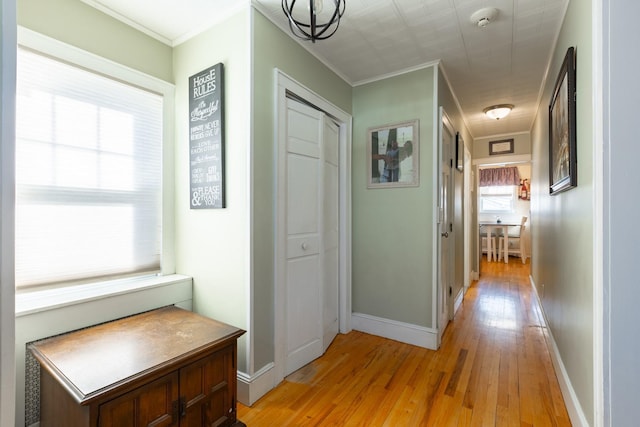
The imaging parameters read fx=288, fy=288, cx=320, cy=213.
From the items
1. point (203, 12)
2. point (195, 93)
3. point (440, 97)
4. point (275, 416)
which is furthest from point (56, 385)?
point (440, 97)

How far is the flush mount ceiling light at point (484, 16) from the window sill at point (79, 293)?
8.84 ft

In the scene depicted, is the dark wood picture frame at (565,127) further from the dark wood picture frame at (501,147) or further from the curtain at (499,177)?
the curtain at (499,177)

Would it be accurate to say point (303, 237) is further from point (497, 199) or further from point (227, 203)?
point (497, 199)

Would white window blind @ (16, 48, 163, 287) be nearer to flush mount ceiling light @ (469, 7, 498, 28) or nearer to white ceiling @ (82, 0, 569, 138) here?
white ceiling @ (82, 0, 569, 138)

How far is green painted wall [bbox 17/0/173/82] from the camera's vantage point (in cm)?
157

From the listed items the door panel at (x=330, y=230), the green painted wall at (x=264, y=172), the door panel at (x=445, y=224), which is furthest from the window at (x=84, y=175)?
the door panel at (x=445, y=224)

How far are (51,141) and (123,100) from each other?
51cm

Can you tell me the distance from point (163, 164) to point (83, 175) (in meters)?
0.50

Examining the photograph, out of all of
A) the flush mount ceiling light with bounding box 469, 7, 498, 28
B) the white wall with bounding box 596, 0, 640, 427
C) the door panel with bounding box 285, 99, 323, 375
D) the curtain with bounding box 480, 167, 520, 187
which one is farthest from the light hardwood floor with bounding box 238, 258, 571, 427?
the curtain with bounding box 480, 167, 520, 187

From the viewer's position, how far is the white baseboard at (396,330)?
255 cm

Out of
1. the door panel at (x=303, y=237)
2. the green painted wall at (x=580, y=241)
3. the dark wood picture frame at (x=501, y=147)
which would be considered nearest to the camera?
the green painted wall at (x=580, y=241)

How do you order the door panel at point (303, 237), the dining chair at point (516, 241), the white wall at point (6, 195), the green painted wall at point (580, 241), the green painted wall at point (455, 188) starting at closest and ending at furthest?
the white wall at point (6, 195), the green painted wall at point (580, 241), the door panel at point (303, 237), the green painted wall at point (455, 188), the dining chair at point (516, 241)

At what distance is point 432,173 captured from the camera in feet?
8.38

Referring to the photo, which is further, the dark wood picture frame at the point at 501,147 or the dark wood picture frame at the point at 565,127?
the dark wood picture frame at the point at 501,147
